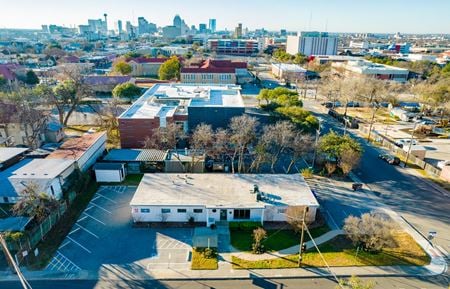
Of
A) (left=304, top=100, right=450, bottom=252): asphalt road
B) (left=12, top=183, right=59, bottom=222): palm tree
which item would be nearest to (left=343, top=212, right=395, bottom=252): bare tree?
(left=304, top=100, right=450, bottom=252): asphalt road

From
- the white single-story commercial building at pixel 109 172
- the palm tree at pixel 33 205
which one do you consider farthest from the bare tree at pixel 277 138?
the palm tree at pixel 33 205

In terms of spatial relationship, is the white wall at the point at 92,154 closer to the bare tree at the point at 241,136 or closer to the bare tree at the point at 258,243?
the bare tree at the point at 241,136

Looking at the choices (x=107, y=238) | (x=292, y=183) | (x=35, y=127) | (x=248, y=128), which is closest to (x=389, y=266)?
(x=292, y=183)

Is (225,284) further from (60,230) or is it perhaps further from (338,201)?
(338,201)

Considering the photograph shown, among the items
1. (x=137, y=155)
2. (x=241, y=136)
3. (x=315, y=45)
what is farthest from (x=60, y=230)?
(x=315, y=45)

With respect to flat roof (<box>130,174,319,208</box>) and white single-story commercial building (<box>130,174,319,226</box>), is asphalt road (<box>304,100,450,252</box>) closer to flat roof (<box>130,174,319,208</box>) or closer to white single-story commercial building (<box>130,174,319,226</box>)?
flat roof (<box>130,174,319,208</box>)

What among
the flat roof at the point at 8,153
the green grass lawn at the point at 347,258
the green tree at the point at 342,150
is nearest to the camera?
the green grass lawn at the point at 347,258
